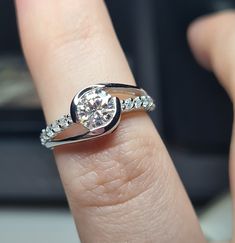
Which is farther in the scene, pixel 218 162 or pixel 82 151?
pixel 218 162

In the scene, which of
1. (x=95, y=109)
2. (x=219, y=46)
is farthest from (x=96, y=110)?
(x=219, y=46)

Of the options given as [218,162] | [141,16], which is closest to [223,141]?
[218,162]

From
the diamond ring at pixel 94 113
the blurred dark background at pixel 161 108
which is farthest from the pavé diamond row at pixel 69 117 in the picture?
the blurred dark background at pixel 161 108

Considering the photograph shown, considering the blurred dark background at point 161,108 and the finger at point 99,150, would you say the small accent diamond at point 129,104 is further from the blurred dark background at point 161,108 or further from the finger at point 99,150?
the blurred dark background at point 161,108

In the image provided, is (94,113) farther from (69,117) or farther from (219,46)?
(219,46)

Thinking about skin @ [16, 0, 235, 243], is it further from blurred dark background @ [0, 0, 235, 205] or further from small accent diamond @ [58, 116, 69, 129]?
blurred dark background @ [0, 0, 235, 205]

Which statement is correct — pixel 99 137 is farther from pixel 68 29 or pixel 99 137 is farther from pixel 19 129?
pixel 19 129
